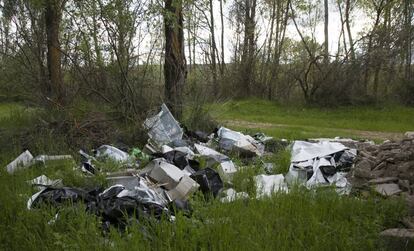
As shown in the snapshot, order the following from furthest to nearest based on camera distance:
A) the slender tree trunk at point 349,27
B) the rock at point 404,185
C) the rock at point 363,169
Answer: the slender tree trunk at point 349,27, the rock at point 363,169, the rock at point 404,185

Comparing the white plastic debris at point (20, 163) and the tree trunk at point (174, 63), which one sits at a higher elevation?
the tree trunk at point (174, 63)

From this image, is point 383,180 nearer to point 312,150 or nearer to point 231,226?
point 312,150

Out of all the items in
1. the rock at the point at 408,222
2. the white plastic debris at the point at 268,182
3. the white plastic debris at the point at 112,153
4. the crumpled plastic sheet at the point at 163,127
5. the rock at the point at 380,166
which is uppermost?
the crumpled plastic sheet at the point at 163,127

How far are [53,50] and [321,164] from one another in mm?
7661

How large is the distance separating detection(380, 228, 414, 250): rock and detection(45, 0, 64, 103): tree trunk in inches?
287

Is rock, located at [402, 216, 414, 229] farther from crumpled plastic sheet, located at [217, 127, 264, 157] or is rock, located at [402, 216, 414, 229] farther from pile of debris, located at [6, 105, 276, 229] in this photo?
crumpled plastic sheet, located at [217, 127, 264, 157]

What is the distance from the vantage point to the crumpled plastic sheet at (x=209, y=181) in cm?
509

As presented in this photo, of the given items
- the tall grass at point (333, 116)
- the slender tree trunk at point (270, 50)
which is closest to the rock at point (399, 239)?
the tall grass at point (333, 116)

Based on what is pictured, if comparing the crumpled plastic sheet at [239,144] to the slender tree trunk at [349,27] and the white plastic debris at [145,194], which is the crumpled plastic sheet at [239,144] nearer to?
the white plastic debris at [145,194]

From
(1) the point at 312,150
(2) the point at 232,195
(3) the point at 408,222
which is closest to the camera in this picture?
(3) the point at 408,222

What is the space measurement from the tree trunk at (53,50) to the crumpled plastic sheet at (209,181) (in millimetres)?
4984

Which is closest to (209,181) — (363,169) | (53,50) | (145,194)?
(145,194)

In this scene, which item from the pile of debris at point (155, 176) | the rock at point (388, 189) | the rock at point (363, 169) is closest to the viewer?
the pile of debris at point (155, 176)

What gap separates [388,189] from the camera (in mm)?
4867
